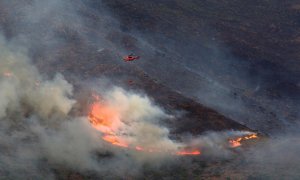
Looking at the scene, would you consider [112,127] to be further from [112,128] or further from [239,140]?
[239,140]

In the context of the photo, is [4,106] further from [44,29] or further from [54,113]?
[44,29]

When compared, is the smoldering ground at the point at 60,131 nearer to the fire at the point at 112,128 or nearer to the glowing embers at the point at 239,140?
the fire at the point at 112,128

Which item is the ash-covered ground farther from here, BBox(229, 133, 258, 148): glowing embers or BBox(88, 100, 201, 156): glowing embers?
BBox(229, 133, 258, 148): glowing embers

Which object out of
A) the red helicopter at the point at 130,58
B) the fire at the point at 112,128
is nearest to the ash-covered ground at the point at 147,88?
the fire at the point at 112,128

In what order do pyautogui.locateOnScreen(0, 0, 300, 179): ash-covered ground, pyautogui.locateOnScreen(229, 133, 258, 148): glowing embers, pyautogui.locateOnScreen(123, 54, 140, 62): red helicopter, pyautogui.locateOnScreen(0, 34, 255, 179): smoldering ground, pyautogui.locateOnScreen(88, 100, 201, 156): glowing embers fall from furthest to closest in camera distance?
pyautogui.locateOnScreen(123, 54, 140, 62): red helicopter
pyautogui.locateOnScreen(229, 133, 258, 148): glowing embers
pyautogui.locateOnScreen(88, 100, 201, 156): glowing embers
pyautogui.locateOnScreen(0, 0, 300, 179): ash-covered ground
pyautogui.locateOnScreen(0, 34, 255, 179): smoldering ground

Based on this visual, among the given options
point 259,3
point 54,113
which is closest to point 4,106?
point 54,113

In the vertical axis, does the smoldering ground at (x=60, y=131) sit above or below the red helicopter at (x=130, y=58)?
below

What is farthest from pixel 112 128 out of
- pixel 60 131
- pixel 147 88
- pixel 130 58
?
pixel 130 58

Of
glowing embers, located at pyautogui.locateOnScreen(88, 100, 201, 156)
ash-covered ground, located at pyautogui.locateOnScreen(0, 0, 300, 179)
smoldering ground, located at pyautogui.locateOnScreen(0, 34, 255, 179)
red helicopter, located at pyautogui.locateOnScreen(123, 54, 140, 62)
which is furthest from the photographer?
red helicopter, located at pyautogui.locateOnScreen(123, 54, 140, 62)

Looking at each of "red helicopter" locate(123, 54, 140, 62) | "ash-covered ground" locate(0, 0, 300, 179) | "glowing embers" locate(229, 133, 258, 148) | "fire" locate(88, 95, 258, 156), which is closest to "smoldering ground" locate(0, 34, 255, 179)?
"ash-covered ground" locate(0, 0, 300, 179)
